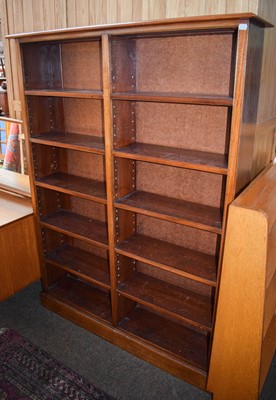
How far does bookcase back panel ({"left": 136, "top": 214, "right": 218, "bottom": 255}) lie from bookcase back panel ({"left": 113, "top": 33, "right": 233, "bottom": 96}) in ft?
2.79

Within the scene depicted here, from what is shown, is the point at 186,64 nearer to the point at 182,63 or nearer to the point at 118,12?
the point at 182,63

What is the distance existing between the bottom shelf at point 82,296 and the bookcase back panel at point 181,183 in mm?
959

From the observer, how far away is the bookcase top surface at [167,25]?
143cm

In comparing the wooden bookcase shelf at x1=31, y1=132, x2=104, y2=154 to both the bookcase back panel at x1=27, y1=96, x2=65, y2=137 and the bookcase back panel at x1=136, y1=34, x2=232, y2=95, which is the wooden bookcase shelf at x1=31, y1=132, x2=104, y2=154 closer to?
the bookcase back panel at x1=27, y1=96, x2=65, y2=137

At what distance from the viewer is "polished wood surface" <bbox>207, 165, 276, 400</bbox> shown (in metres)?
1.62

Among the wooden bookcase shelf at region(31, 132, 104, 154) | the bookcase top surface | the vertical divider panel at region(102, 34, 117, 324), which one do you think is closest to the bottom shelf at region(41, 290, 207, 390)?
the vertical divider panel at region(102, 34, 117, 324)

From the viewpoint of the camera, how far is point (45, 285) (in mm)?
2799

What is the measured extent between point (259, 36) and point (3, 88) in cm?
631

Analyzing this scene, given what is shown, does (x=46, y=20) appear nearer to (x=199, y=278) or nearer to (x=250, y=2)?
(x=250, y=2)

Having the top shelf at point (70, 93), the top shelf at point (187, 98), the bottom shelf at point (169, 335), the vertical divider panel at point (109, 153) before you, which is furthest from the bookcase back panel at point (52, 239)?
the top shelf at point (187, 98)

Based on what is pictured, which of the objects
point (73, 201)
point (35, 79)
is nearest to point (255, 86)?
point (35, 79)

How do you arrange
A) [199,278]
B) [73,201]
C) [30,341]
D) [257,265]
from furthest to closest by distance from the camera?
[73,201], [30,341], [199,278], [257,265]

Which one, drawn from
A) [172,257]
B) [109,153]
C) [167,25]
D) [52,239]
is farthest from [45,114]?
[172,257]

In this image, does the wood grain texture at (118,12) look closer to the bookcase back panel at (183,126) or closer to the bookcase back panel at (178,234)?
the bookcase back panel at (183,126)
